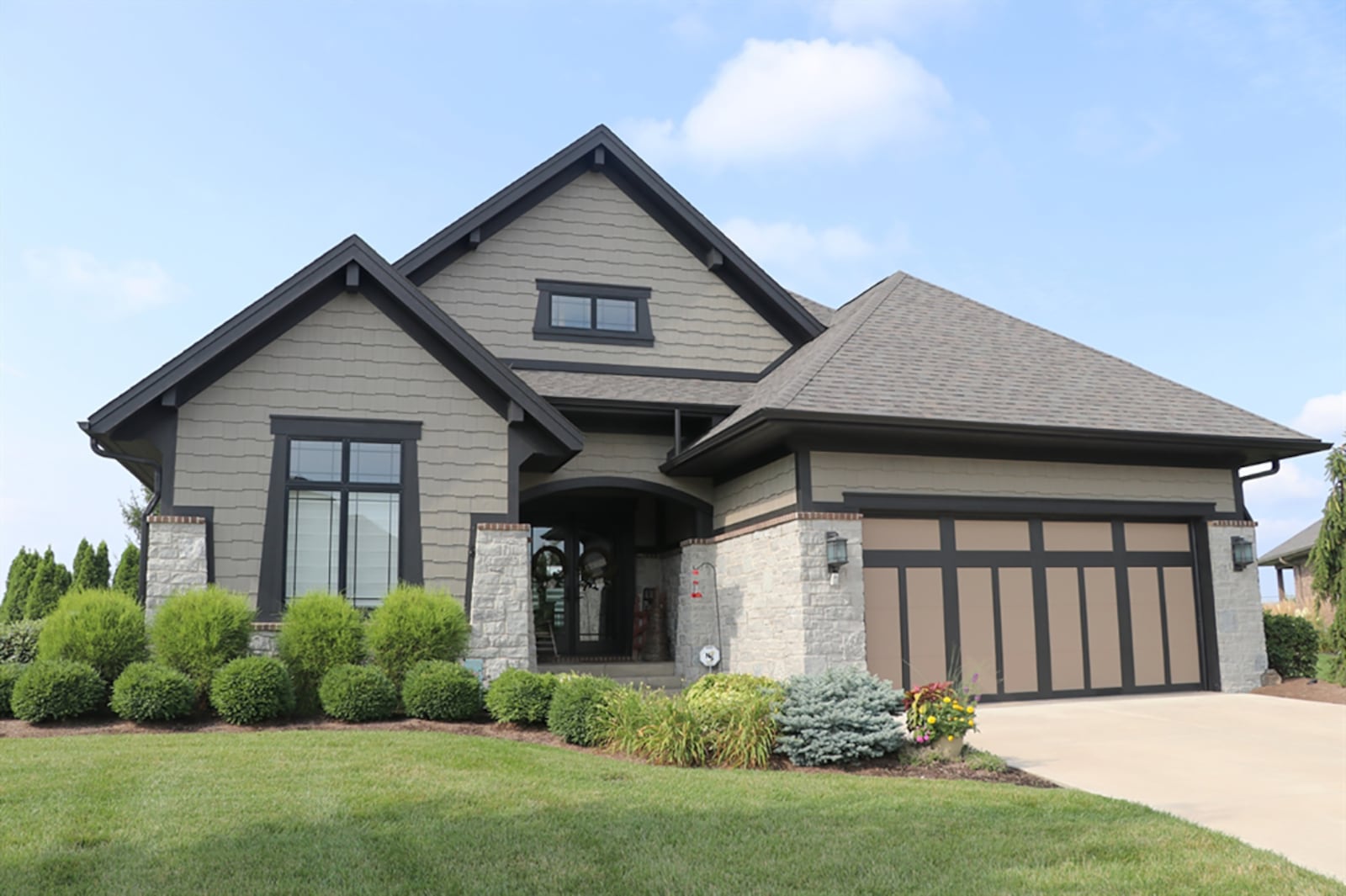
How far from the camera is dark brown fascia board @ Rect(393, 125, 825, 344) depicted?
16359 mm

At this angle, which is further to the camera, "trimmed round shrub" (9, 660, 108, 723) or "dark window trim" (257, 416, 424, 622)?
"dark window trim" (257, 416, 424, 622)

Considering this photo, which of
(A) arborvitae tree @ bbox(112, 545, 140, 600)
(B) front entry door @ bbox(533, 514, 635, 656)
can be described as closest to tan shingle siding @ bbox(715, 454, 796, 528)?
(B) front entry door @ bbox(533, 514, 635, 656)

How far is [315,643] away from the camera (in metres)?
11.3

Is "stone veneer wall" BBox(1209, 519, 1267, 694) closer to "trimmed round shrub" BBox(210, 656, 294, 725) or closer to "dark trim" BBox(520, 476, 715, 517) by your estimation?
"dark trim" BBox(520, 476, 715, 517)

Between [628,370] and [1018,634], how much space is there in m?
6.93

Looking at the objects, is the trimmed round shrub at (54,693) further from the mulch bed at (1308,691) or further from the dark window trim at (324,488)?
the mulch bed at (1308,691)

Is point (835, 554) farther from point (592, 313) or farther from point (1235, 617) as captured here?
point (1235, 617)

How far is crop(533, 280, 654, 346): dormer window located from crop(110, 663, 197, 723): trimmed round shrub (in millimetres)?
7646

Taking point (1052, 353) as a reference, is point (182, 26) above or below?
above

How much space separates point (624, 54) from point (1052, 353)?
26.6ft

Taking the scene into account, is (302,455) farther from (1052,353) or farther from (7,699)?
(1052,353)

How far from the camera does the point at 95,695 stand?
10609 millimetres

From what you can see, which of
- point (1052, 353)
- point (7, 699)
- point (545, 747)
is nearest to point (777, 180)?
point (1052, 353)

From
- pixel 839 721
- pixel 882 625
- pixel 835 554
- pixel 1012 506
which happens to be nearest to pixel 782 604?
pixel 835 554
